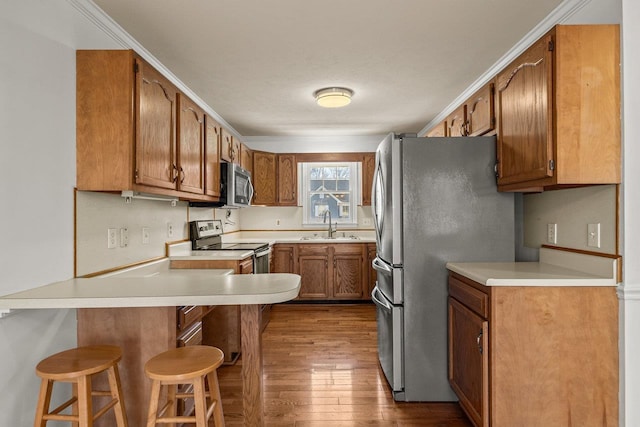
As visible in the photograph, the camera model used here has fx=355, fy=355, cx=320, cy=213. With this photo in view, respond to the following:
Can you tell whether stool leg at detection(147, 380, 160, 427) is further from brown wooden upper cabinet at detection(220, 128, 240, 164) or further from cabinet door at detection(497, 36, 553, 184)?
brown wooden upper cabinet at detection(220, 128, 240, 164)

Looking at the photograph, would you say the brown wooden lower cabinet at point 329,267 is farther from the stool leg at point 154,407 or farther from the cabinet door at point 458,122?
the stool leg at point 154,407

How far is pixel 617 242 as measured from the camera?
164cm

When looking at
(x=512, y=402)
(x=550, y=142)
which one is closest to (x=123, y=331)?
(x=512, y=402)

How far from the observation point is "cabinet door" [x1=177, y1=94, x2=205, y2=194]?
234cm

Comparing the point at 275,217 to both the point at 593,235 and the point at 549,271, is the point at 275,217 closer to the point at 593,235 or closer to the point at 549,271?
the point at 549,271

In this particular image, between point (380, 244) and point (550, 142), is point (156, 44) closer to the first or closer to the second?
point (380, 244)

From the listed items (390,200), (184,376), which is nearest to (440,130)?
(390,200)

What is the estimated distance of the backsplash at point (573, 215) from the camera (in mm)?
1694

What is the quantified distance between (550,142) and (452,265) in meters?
0.87

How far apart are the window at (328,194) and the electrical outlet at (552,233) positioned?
312cm

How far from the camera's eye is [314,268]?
4641mm

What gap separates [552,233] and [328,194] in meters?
3.35

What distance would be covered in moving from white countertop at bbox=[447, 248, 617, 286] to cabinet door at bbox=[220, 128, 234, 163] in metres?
2.19

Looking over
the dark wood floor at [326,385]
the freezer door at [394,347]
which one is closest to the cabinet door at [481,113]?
the freezer door at [394,347]
